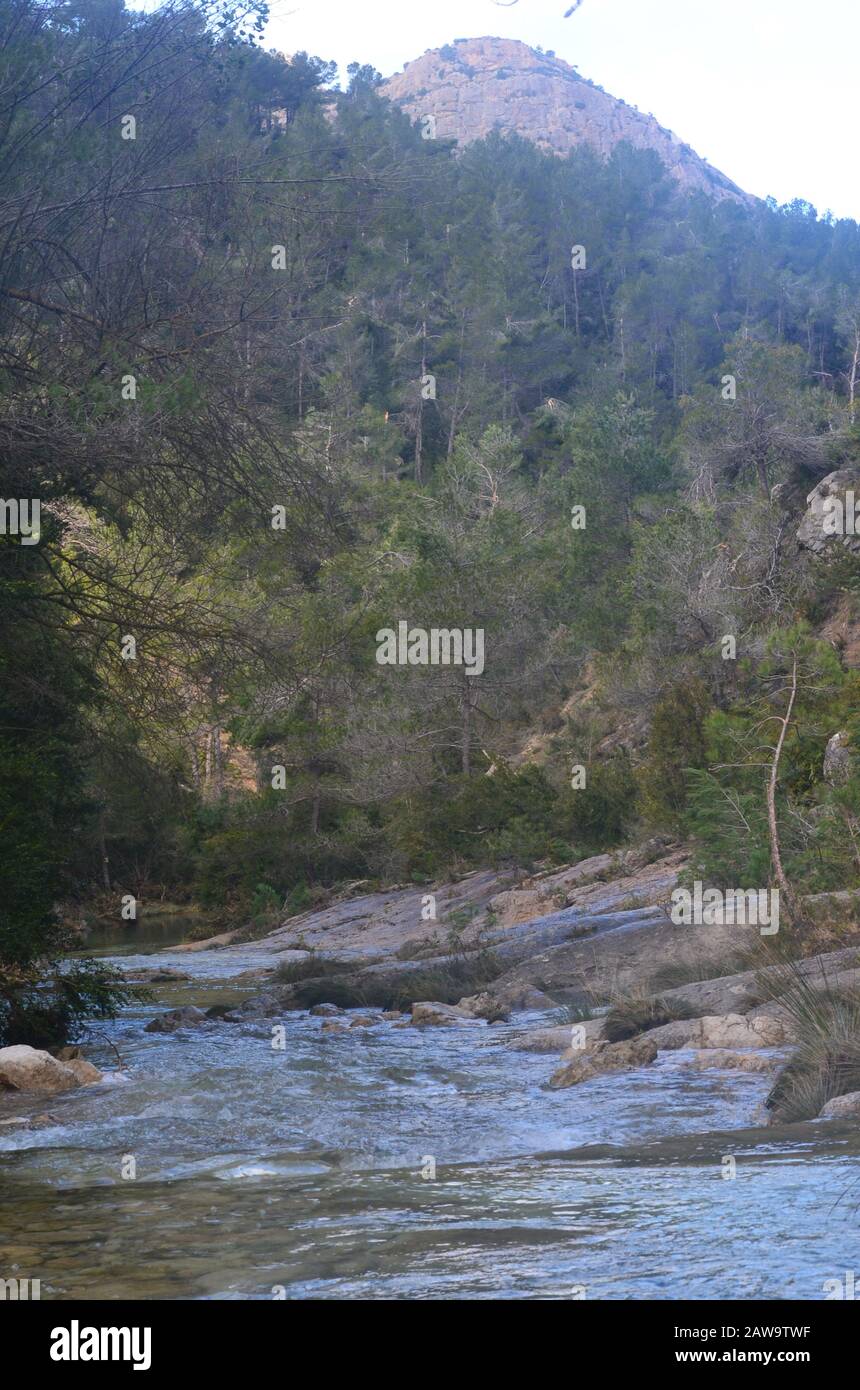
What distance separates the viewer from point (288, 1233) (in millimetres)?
5859

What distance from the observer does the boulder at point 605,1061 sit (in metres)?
9.40

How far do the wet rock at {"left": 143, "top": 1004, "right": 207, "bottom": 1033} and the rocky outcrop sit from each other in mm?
3381

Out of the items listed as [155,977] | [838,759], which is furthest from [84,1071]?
[155,977]

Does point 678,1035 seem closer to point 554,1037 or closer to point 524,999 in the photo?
point 554,1037

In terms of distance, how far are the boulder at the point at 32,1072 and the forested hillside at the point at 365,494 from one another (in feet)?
5.10

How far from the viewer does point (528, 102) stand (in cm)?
17675

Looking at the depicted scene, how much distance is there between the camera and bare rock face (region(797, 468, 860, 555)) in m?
25.6

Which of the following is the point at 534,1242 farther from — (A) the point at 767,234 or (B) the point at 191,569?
(A) the point at 767,234

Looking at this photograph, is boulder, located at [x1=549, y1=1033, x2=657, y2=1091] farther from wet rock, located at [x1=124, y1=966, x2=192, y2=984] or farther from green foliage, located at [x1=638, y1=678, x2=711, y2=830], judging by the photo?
wet rock, located at [x1=124, y1=966, x2=192, y2=984]

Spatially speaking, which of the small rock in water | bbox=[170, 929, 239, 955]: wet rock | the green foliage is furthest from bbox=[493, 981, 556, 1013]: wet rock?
bbox=[170, 929, 239, 955]: wet rock

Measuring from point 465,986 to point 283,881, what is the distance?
15.6 m

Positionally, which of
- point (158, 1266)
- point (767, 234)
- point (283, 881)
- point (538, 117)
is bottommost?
point (158, 1266)
